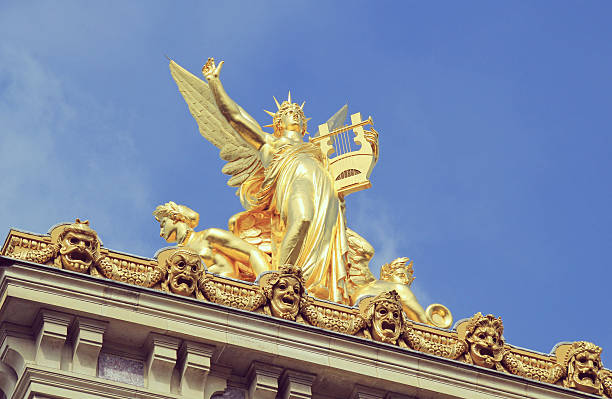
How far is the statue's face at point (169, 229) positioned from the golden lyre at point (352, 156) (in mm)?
3483

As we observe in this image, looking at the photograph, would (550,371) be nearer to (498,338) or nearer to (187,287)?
(498,338)

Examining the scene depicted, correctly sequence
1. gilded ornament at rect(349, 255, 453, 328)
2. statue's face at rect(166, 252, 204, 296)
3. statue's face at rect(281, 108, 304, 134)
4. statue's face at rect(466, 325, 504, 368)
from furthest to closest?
1. statue's face at rect(281, 108, 304, 134)
2. gilded ornament at rect(349, 255, 453, 328)
3. statue's face at rect(466, 325, 504, 368)
4. statue's face at rect(166, 252, 204, 296)

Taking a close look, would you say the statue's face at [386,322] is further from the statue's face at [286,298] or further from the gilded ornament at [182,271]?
the gilded ornament at [182,271]

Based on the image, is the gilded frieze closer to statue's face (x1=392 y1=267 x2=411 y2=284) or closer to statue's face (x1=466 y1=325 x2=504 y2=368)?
statue's face (x1=466 y1=325 x2=504 y2=368)

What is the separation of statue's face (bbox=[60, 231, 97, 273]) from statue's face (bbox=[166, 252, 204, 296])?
138 cm

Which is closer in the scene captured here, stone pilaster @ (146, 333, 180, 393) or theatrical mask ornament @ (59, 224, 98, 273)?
stone pilaster @ (146, 333, 180, 393)

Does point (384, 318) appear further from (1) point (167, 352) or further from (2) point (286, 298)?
(1) point (167, 352)

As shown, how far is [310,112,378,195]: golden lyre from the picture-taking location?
108ft

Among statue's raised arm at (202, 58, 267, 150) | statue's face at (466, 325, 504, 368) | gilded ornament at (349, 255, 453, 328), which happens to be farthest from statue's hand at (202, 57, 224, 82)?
statue's face at (466, 325, 504, 368)

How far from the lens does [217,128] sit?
3397cm

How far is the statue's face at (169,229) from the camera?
3170 centimetres

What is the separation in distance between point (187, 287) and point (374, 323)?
3472 millimetres

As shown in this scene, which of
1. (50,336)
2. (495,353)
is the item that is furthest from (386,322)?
(50,336)

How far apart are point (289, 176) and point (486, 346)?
612 centimetres
